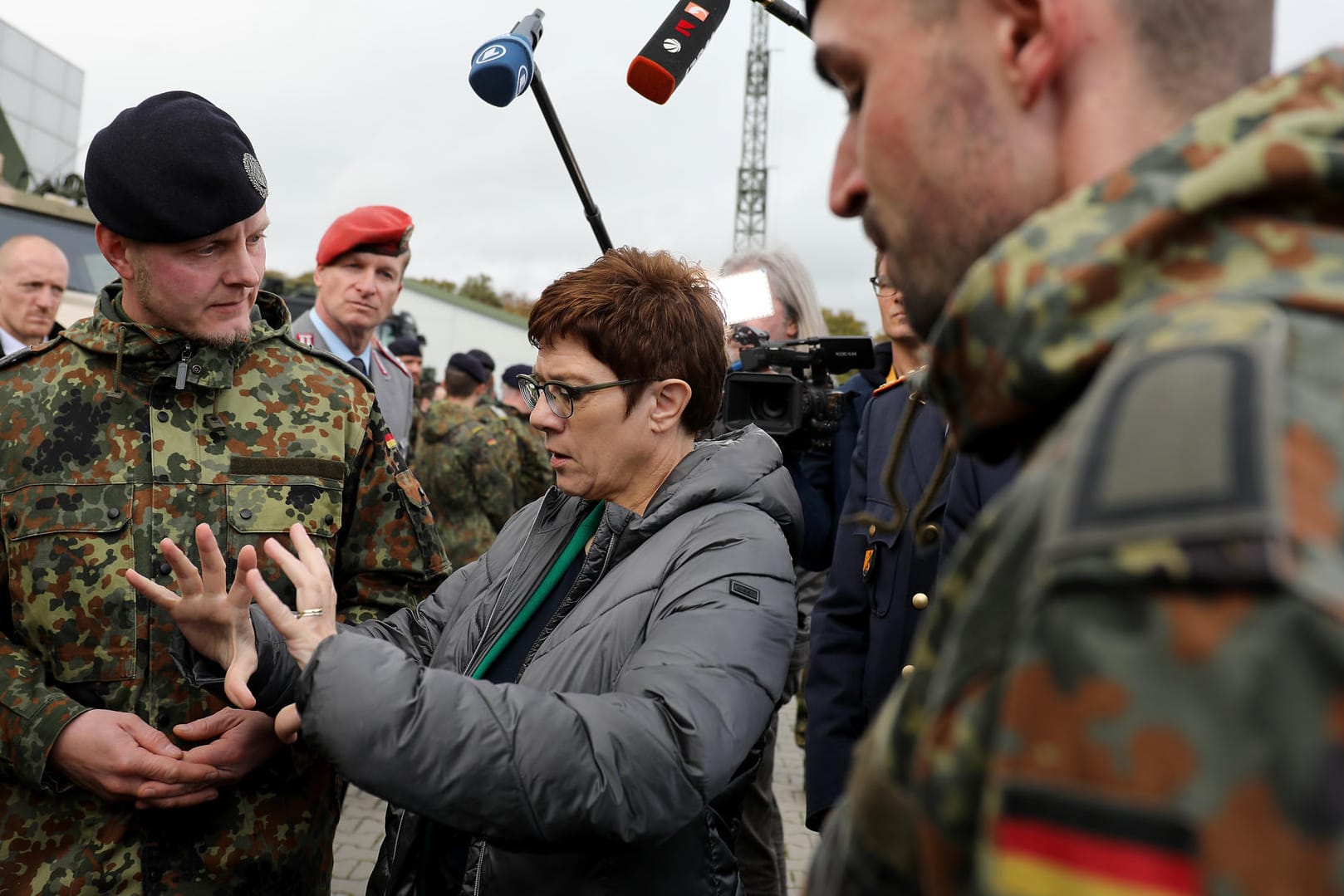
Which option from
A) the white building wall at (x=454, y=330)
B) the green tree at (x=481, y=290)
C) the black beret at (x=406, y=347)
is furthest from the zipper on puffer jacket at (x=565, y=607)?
the green tree at (x=481, y=290)

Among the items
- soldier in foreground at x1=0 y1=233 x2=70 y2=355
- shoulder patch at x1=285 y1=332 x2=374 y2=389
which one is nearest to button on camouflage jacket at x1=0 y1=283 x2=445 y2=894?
shoulder patch at x1=285 y1=332 x2=374 y2=389

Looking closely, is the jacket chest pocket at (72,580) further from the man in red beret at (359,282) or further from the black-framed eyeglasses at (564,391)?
the man in red beret at (359,282)

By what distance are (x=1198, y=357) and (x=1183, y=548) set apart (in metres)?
0.12

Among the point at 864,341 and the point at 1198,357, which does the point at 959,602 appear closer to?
the point at 1198,357

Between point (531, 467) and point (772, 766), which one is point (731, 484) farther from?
point (531, 467)

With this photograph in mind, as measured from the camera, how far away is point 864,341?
3.56m

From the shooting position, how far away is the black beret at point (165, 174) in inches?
89.7

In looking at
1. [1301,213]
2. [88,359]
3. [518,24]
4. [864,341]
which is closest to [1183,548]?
[1301,213]

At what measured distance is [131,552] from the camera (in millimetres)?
2234

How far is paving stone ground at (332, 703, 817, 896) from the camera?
4.49 metres

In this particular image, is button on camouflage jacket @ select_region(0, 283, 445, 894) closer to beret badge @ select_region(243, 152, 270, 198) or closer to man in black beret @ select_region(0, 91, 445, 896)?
man in black beret @ select_region(0, 91, 445, 896)

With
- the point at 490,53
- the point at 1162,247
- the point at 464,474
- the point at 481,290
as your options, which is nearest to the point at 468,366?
the point at 464,474

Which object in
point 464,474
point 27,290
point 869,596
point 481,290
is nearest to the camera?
point 869,596

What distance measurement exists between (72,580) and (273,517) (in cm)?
42
